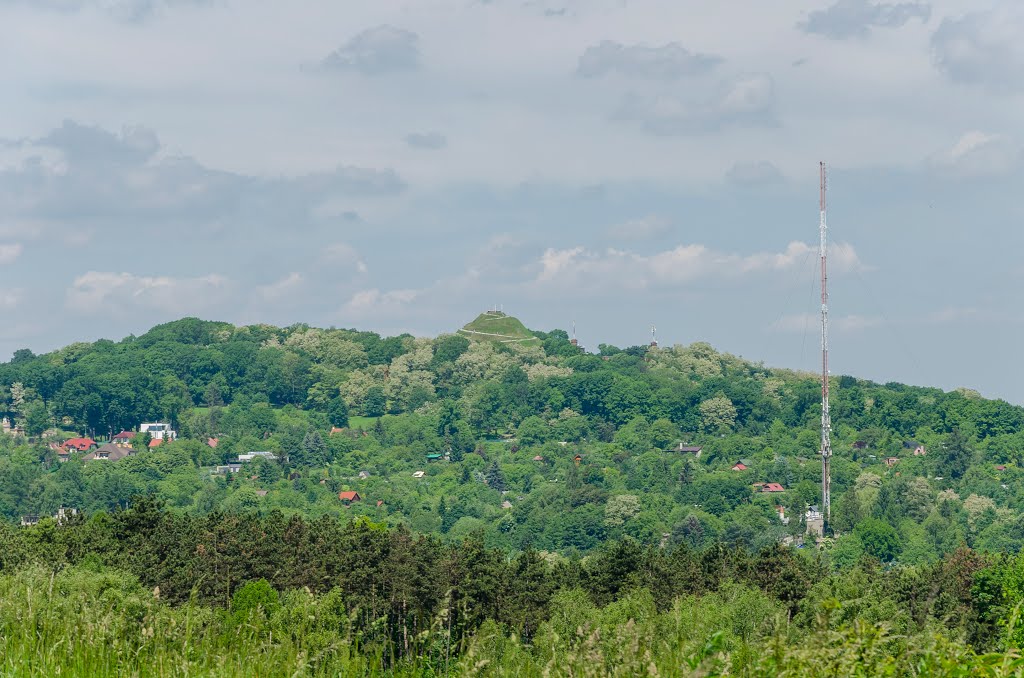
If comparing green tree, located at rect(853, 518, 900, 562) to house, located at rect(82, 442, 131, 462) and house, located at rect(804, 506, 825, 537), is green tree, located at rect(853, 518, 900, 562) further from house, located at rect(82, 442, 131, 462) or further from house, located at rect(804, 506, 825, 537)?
house, located at rect(82, 442, 131, 462)

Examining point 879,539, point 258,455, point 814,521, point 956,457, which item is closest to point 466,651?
point 879,539

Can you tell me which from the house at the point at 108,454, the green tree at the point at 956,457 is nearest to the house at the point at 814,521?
the green tree at the point at 956,457

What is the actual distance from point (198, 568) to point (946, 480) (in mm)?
131902

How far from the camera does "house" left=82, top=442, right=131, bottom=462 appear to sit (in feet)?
622

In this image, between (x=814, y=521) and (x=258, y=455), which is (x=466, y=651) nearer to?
(x=814, y=521)

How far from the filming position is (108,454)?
629ft

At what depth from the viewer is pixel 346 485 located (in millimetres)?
171250

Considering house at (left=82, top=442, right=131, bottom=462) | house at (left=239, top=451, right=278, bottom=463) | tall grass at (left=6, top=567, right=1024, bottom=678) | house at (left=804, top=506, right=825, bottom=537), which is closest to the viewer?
tall grass at (left=6, top=567, right=1024, bottom=678)

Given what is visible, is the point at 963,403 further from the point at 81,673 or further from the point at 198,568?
the point at 81,673

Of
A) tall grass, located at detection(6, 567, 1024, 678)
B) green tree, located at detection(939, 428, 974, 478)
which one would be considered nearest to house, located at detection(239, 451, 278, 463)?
green tree, located at detection(939, 428, 974, 478)

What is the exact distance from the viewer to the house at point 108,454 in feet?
622

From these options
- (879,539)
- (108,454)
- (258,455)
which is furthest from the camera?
(108,454)

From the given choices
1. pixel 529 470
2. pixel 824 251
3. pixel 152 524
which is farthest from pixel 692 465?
pixel 152 524

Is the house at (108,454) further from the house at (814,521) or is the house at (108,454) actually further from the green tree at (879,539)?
the green tree at (879,539)
